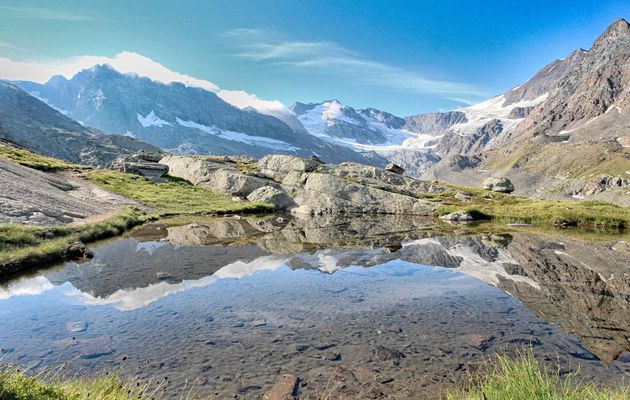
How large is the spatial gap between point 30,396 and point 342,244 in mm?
30123

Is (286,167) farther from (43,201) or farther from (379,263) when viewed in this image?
(379,263)

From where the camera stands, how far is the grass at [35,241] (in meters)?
21.7

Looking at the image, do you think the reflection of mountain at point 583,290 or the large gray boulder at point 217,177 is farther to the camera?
the large gray boulder at point 217,177

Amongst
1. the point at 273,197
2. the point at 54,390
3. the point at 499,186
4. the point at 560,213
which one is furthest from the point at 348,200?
the point at 54,390

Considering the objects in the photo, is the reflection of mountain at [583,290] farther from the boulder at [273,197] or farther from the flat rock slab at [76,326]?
the boulder at [273,197]

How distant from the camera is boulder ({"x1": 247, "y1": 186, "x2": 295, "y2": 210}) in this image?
247 feet

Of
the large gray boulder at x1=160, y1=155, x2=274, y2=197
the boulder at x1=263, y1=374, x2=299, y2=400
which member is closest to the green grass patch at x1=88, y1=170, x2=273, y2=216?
the large gray boulder at x1=160, y1=155, x2=274, y2=197

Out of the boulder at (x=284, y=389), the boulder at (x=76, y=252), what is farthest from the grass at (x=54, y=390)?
the boulder at (x=76, y=252)

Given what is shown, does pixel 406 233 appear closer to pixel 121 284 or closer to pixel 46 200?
pixel 121 284

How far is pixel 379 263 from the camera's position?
27172 millimetres

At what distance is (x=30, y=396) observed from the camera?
6773 mm

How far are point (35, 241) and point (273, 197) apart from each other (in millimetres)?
51588

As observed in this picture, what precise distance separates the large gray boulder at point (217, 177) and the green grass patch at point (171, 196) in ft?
8.30

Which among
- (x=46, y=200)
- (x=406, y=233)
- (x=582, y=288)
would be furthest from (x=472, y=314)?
(x=46, y=200)
